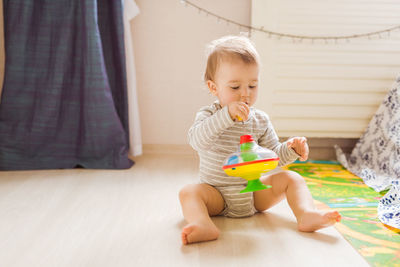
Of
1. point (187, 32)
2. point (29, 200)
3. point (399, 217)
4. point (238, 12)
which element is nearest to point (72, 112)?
point (29, 200)

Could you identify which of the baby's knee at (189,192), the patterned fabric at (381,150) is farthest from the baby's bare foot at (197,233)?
the patterned fabric at (381,150)

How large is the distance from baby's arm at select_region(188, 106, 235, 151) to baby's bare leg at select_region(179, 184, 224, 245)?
0.39 feet

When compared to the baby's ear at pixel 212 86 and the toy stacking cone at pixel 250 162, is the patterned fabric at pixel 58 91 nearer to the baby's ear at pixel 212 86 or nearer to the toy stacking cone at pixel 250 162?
the baby's ear at pixel 212 86

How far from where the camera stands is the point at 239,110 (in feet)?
3.00

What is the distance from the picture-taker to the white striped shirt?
1013 mm

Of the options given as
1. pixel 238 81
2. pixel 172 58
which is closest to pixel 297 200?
pixel 238 81

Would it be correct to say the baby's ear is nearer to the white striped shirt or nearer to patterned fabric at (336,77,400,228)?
the white striped shirt

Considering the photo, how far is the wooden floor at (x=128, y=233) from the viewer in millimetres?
824

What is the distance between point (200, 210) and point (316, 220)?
0.92ft

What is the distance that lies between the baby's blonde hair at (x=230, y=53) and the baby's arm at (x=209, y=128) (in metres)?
0.14

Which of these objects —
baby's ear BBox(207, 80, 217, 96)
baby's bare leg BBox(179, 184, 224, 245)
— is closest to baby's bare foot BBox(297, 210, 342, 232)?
baby's bare leg BBox(179, 184, 224, 245)

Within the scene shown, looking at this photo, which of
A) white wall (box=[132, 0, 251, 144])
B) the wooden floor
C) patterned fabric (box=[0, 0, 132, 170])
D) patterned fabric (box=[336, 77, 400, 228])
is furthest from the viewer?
white wall (box=[132, 0, 251, 144])

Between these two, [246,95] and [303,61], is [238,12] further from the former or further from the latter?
[246,95]

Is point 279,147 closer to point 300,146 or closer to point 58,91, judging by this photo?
point 300,146
